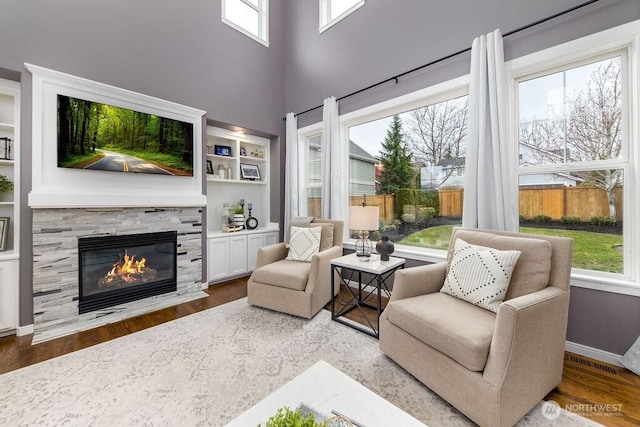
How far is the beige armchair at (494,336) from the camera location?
124 cm

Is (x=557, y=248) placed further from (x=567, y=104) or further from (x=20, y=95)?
(x=20, y=95)

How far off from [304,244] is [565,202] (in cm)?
237

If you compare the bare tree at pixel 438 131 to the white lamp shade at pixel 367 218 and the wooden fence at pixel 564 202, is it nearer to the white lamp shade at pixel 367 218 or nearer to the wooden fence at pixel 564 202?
the wooden fence at pixel 564 202

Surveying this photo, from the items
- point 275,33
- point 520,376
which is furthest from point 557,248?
point 275,33

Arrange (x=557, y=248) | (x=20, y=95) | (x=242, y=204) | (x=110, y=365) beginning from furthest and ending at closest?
(x=242, y=204)
(x=20, y=95)
(x=110, y=365)
(x=557, y=248)

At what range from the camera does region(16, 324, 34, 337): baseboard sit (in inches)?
87.5

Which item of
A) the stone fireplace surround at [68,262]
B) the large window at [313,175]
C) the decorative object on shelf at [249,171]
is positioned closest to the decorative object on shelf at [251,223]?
the decorative object on shelf at [249,171]

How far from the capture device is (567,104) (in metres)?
2.05

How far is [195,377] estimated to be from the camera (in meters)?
1.71

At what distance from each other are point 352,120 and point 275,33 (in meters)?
2.22

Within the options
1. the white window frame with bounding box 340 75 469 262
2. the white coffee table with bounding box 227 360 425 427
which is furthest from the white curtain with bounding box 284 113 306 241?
the white coffee table with bounding box 227 360 425 427

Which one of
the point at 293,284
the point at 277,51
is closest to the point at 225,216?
the point at 293,284

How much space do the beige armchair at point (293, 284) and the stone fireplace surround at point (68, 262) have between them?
113 cm

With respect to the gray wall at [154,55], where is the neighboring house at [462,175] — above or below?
below
